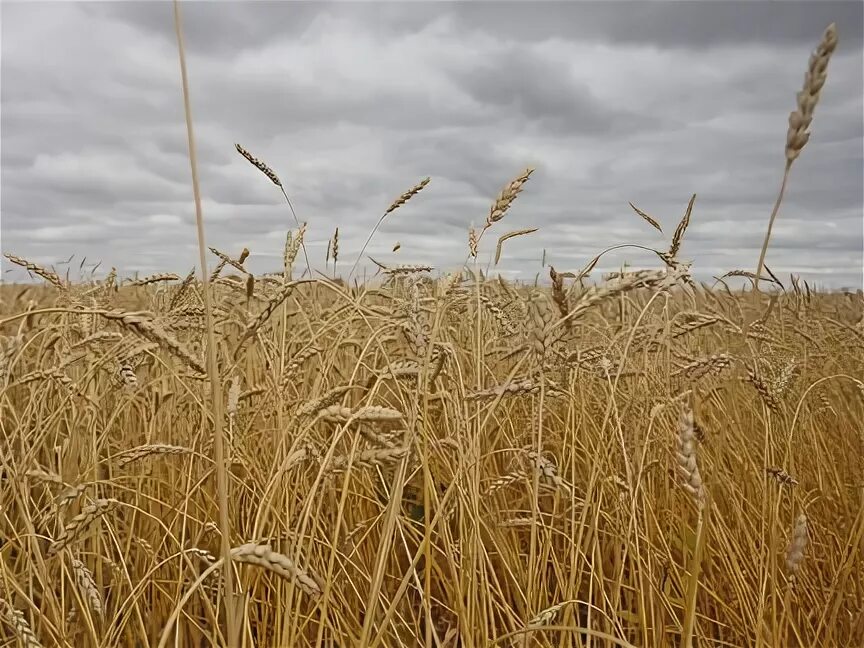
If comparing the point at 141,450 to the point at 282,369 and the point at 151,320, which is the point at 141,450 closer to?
the point at 282,369

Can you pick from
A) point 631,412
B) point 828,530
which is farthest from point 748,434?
point 631,412

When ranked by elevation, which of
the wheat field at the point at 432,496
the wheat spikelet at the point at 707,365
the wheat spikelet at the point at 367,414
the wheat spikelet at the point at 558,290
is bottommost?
the wheat field at the point at 432,496

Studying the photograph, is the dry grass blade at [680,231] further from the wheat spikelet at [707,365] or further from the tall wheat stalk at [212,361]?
the tall wheat stalk at [212,361]

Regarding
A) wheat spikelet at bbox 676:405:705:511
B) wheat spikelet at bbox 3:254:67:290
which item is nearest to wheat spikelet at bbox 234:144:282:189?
wheat spikelet at bbox 3:254:67:290

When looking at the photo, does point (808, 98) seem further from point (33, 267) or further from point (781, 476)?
point (33, 267)

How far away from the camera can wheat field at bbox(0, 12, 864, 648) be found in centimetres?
125

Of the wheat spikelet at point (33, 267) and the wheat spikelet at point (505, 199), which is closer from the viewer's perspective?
the wheat spikelet at point (505, 199)

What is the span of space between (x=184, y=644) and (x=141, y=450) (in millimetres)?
720

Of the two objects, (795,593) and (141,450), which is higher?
(141,450)

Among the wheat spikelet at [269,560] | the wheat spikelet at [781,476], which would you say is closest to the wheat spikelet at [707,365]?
the wheat spikelet at [781,476]

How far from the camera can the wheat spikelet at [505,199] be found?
4.82ft

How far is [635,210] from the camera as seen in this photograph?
6.89 ft

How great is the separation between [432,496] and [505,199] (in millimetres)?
756

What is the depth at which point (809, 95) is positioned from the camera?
34.9 inches
